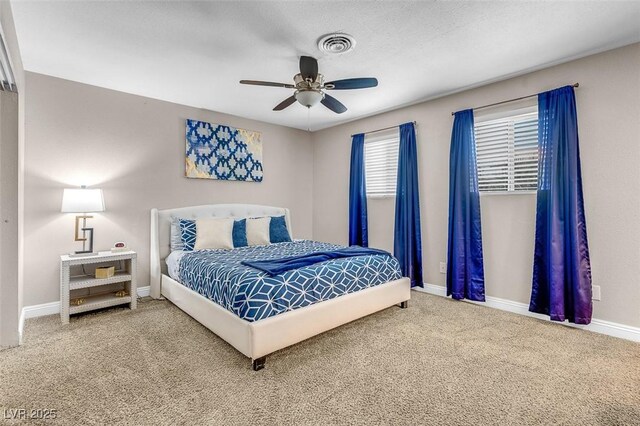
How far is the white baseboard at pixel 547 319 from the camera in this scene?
2538 millimetres

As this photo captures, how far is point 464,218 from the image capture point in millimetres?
3467

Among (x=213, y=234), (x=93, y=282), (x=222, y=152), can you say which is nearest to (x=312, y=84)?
(x=213, y=234)

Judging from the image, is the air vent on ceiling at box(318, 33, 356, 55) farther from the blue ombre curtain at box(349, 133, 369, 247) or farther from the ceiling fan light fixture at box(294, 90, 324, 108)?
the blue ombre curtain at box(349, 133, 369, 247)

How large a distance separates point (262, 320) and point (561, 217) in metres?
2.80

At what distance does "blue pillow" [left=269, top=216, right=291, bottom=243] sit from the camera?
4203 mm

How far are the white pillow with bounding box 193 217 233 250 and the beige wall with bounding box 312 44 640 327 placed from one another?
2210mm

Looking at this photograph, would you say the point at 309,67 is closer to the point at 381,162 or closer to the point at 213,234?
the point at 213,234

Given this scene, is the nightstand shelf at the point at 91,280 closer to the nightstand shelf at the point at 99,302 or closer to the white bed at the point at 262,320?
the nightstand shelf at the point at 99,302

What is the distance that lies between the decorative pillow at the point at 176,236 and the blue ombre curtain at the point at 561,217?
3925mm

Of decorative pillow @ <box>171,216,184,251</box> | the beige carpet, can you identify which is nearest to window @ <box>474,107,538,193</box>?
the beige carpet

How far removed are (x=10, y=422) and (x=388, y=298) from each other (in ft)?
9.03

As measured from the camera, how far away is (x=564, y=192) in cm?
275

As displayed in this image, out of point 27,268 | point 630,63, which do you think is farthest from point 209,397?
point 630,63

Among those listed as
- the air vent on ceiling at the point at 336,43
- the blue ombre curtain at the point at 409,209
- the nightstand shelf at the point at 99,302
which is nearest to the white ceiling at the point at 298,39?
the air vent on ceiling at the point at 336,43
